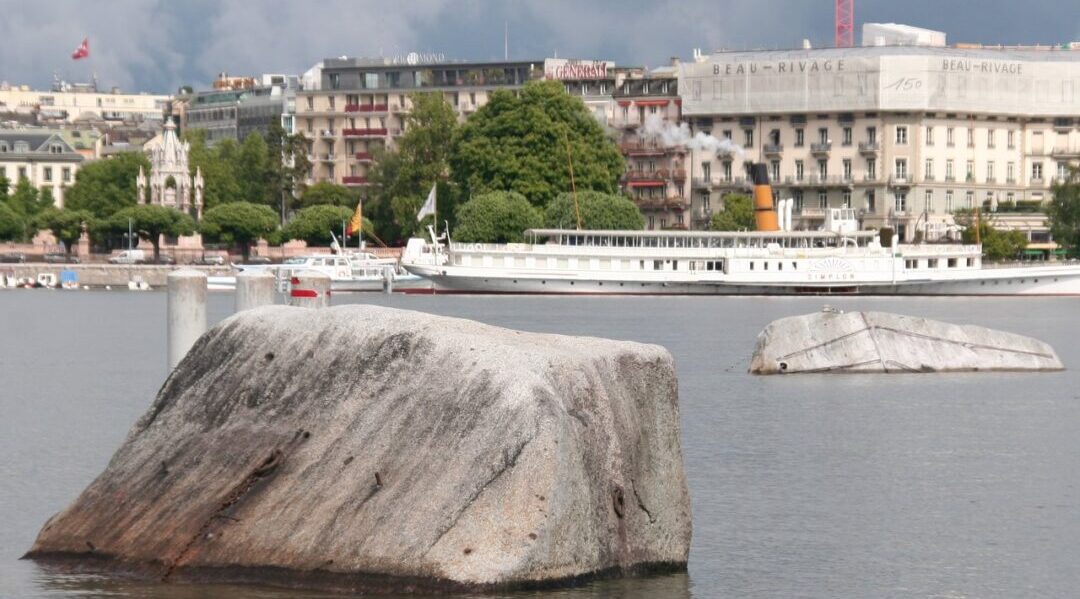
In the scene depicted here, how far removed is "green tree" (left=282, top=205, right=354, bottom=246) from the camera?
149 meters

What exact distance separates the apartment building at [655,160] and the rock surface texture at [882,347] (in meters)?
110

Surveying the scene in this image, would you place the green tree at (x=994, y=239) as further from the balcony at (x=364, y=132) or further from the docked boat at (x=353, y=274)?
the balcony at (x=364, y=132)

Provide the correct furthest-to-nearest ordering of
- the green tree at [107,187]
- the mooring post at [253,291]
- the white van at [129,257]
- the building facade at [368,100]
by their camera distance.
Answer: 1. the building facade at [368,100]
2. the green tree at [107,187]
3. the white van at [129,257]
4. the mooring post at [253,291]

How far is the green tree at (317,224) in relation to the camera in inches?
5851

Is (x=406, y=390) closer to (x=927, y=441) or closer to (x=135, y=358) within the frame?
(x=927, y=441)

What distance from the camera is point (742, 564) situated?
71.8ft

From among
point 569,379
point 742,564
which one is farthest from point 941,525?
point 569,379

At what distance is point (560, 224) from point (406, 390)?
11162 cm

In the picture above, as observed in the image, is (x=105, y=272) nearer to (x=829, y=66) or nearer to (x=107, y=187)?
(x=107, y=187)

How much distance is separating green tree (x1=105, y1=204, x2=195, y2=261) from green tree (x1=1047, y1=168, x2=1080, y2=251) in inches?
2353

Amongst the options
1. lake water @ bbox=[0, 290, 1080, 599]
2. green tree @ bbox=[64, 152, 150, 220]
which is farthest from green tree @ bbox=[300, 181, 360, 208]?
lake water @ bbox=[0, 290, 1080, 599]

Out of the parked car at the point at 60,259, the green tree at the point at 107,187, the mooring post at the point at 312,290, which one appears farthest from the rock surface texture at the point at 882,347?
the green tree at the point at 107,187

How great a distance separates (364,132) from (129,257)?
128 feet

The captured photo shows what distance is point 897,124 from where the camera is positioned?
5856 inches
